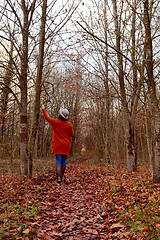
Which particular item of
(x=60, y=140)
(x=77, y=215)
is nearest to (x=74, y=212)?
(x=77, y=215)

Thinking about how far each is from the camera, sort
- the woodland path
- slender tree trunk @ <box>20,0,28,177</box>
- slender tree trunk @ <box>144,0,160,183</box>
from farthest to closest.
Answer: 1. slender tree trunk @ <box>20,0,28,177</box>
2. slender tree trunk @ <box>144,0,160,183</box>
3. the woodland path

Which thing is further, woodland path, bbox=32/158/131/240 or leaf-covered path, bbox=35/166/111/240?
leaf-covered path, bbox=35/166/111/240

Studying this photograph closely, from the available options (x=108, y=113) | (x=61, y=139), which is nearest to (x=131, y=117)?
(x=61, y=139)

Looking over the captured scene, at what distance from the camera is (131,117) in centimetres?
822

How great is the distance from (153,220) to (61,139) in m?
4.34

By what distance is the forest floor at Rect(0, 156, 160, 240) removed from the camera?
3154 millimetres

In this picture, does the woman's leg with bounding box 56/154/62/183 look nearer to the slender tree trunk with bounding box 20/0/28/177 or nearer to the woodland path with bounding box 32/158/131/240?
the woodland path with bounding box 32/158/131/240

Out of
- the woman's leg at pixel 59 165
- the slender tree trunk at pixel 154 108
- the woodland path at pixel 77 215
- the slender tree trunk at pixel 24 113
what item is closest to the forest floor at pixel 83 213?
the woodland path at pixel 77 215

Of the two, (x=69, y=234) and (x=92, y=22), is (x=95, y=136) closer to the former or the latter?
(x=92, y=22)

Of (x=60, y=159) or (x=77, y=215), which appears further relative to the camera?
(x=60, y=159)

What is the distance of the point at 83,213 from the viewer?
4.49 m

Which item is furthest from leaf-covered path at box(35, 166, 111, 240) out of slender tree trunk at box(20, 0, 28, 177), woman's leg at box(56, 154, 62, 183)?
slender tree trunk at box(20, 0, 28, 177)

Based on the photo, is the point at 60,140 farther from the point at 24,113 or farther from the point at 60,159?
the point at 24,113

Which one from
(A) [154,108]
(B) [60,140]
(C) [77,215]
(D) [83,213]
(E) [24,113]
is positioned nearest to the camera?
(C) [77,215]
